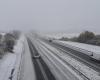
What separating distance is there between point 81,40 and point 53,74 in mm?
33950

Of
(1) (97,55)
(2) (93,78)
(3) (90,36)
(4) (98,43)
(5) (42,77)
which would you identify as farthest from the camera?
(3) (90,36)

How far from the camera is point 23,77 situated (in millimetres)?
14367

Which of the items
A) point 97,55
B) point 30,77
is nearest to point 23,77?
point 30,77

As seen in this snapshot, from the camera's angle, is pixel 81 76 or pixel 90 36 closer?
pixel 81 76

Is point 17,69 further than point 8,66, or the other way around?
point 8,66

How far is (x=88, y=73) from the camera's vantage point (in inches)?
563

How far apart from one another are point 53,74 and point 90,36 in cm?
3342

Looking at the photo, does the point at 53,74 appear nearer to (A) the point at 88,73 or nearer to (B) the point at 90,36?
(A) the point at 88,73

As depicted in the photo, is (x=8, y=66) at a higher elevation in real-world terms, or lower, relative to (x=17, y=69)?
lower

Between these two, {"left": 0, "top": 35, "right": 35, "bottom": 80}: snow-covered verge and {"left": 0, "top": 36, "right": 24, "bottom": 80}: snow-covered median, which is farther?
{"left": 0, "top": 36, "right": 24, "bottom": 80}: snow-covered median

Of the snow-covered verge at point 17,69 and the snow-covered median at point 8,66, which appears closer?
the snow-covered verge at point 17,69

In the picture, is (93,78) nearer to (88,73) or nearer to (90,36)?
(88,73)

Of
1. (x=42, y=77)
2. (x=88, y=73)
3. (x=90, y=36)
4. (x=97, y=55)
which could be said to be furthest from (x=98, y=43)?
(x=42, y=77)

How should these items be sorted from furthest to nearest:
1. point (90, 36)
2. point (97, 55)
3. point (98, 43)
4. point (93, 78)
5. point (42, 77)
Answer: point (90, 36)
point (98, 43)
point (97, 55)
point (42, 77)
point (93, 78)
